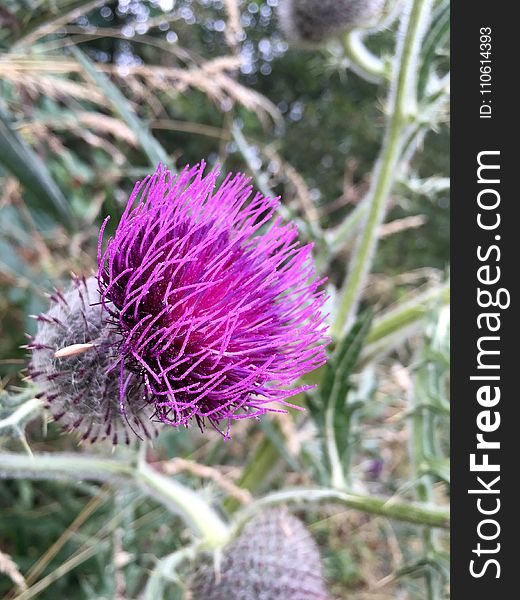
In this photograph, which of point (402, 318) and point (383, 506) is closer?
point (383, 506)

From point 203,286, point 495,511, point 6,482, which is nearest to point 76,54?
point 203,286

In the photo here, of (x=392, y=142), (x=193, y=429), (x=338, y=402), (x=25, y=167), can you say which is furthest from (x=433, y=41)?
(x=193, y=429)

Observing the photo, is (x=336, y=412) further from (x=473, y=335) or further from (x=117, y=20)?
(x=117, y=20)

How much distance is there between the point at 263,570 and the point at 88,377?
620mm

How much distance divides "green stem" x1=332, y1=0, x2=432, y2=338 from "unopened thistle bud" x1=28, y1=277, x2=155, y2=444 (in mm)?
872

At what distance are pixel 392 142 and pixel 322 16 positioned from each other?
433 mm

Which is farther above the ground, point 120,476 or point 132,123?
point 132,123

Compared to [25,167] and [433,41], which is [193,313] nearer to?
[25,167]

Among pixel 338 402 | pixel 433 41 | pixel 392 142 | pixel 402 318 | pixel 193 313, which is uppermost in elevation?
pixel 433 41

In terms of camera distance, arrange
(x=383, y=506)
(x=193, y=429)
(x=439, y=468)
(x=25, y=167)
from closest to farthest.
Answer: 1. (x=383, y=506)
2. (x=439, y=468)
3. (x=25, y=167)
4. (x=193, y=429)

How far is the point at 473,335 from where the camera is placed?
1516 millimetres

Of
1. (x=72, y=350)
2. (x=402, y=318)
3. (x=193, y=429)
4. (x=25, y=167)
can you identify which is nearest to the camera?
(x=72, y=350)

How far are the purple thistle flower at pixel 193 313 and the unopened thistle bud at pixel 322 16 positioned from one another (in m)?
1.04

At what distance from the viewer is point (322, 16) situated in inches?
71.5
